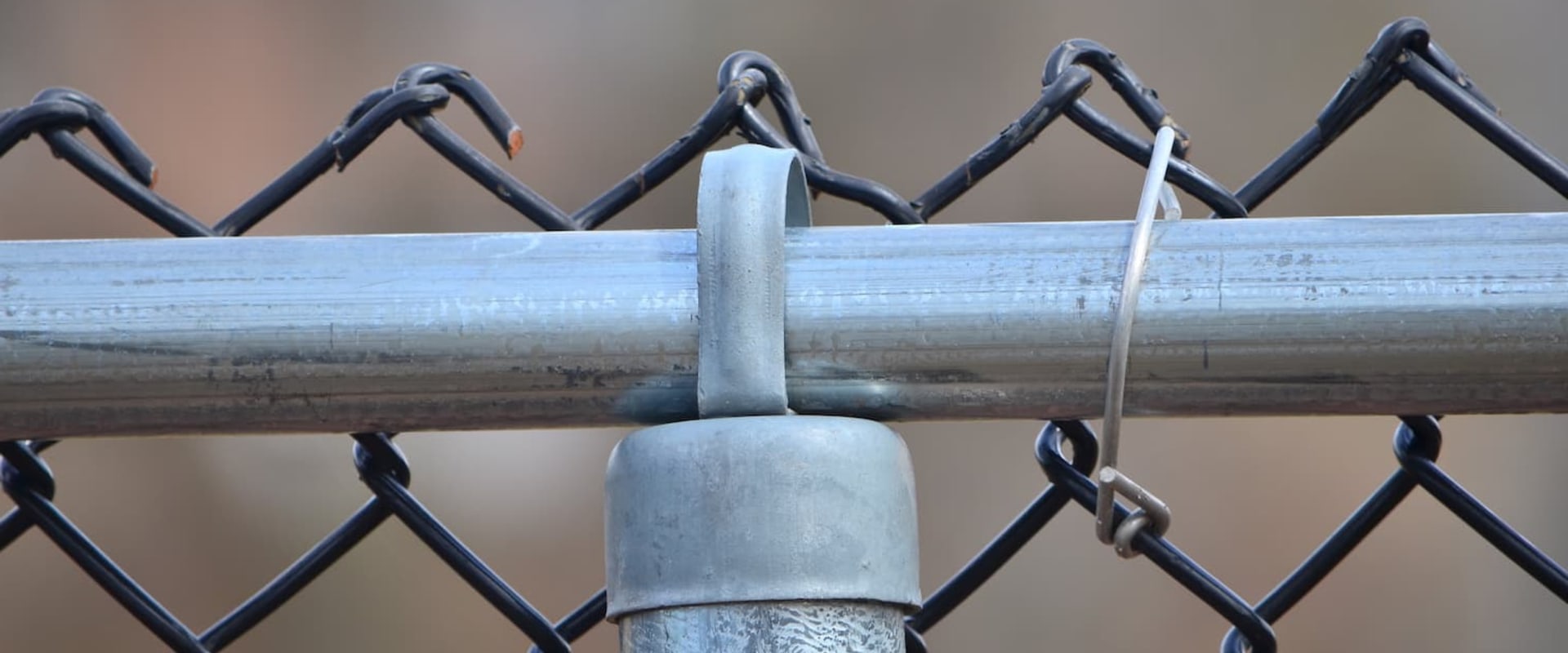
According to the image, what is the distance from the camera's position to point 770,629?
1.09 feet

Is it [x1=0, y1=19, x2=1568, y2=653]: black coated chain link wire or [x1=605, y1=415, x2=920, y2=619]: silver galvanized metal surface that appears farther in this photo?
[x1=0, y1=19, x2=1568, y2=653]: black coated chain link wire

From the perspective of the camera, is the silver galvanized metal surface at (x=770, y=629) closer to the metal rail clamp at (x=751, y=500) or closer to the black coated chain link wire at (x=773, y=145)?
the metal rail clamp at (x=751, y=500)

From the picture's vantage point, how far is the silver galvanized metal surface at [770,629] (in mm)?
333

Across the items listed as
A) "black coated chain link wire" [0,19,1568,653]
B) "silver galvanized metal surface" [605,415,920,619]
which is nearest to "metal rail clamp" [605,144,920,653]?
"silver galvanized metal surface" [605,415,920,619]

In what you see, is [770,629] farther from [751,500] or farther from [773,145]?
[773,145]

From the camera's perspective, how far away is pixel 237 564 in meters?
1.93

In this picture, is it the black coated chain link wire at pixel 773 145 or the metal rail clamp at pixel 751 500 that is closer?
the metal rail clamp at pixel 751 500

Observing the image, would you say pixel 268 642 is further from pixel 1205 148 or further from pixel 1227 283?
pixel 1227 283

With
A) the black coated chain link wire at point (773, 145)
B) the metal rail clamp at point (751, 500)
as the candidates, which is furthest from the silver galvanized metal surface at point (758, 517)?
the black coated chain link wire at point (773, 145)

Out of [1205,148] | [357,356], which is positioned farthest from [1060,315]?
[1205,148]

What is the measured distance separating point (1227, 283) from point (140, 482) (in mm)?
1814

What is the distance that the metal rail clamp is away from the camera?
33cm

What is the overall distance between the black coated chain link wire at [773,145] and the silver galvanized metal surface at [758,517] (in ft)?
0.55

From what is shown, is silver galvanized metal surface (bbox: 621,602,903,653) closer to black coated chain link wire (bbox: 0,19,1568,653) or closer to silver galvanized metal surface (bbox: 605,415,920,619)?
silver galvanized metal surface (bbox: 605,415,920,619)
